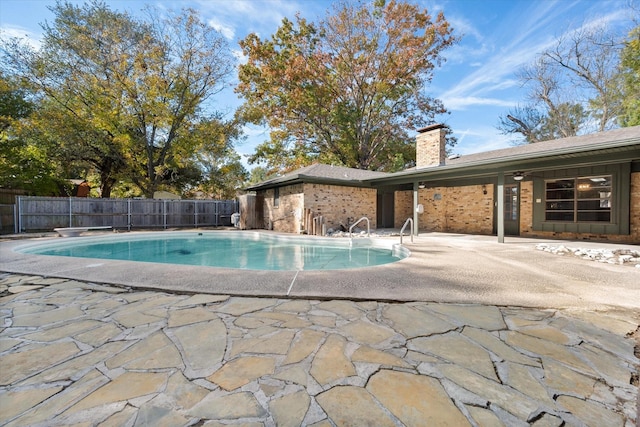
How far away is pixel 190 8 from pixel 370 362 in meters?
20.9

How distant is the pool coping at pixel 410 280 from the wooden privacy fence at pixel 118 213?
8806 mm

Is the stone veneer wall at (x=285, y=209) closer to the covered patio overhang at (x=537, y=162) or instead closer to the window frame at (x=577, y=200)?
the covered patio overhang at (x=537, y=162)

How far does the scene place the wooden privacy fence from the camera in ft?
37.4

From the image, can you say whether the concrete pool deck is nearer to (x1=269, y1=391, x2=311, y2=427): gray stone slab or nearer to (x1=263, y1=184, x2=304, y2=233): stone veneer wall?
(x1=269, y1=391, x2=311, y2=427): gray stone slab

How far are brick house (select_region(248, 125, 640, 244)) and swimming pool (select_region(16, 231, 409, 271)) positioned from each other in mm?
2194

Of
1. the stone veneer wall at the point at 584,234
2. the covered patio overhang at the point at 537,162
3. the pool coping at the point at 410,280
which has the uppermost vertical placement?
the covered patio overhang at the point at 537,162

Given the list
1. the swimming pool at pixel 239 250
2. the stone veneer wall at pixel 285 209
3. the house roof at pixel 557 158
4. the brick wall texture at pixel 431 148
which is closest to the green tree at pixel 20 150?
the swimming pool at pixel 239 250

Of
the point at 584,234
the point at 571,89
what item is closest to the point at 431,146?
the point at 584,234

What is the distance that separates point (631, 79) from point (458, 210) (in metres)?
13.4

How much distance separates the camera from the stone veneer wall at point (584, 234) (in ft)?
24.7

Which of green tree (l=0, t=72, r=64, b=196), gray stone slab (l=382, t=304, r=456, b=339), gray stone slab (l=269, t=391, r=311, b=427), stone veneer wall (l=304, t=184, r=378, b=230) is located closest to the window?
stone veneer wall (l=304, t=184, r=378, b=230)

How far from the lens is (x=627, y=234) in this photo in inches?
298

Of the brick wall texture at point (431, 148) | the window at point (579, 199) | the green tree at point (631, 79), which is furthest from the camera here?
the green tree at point (631, 79)

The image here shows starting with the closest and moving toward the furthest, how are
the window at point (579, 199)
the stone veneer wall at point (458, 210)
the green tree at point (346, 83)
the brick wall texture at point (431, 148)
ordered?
1. the window at point (579, 199)
2. the stone veneer wall at point (458, 210)
3. the brick wall texture at point (431, 148)
4. the green tree at point (346, 83)
